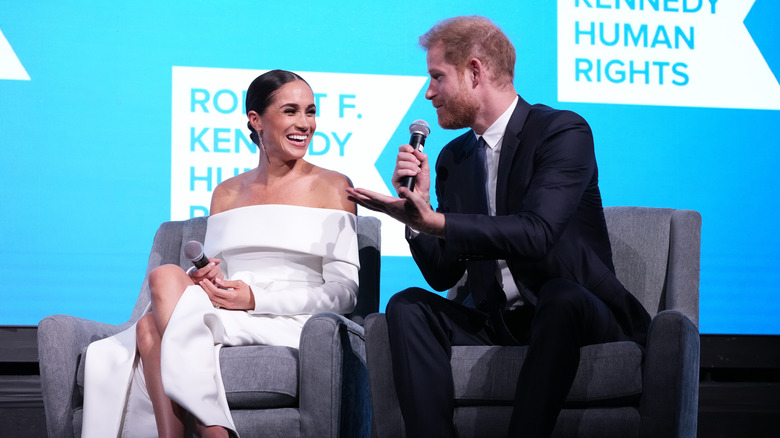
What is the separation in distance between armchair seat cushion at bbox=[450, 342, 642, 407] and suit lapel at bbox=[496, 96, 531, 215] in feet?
1.44

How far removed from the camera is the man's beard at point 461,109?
2488mm

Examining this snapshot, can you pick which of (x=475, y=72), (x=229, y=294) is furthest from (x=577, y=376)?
(x=229, y=294)

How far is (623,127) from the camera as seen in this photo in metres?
3.50

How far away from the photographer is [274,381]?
2.27 m

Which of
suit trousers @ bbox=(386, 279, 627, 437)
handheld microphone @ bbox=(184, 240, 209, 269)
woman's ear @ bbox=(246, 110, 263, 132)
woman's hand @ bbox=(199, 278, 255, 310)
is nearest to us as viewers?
suit trousers @ bbox=(386, 279, 627, 437)

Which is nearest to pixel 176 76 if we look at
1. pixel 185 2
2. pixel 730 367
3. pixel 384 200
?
pixel 185 2

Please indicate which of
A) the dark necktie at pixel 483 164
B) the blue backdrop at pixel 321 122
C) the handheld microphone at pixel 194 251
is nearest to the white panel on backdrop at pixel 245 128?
the blue backdrop at pixel 321 122

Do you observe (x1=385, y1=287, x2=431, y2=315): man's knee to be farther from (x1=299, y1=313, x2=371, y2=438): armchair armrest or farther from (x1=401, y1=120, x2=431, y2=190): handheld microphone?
(x1=401, y1=120, x2=431, y2=190): handheld microphone

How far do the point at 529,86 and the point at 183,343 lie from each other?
6.42ft

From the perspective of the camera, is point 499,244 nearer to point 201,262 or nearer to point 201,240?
point 201,262

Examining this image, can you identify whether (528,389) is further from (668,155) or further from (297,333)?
(668,155)

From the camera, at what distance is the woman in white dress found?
216cm

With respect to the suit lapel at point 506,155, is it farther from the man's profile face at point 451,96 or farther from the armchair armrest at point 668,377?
the armchair armrest at point 668,377

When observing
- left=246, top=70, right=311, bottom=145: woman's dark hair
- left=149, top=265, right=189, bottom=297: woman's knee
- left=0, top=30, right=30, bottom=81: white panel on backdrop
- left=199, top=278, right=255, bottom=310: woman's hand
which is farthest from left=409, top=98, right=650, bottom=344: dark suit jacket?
left=0, top=30, right=30, bottom=81: white panel on backdrop
